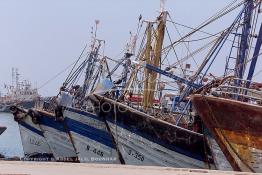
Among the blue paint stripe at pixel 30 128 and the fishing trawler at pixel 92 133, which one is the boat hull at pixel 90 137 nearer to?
the fishing trawler at pixel 92 133

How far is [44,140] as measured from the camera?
2495 centimetres

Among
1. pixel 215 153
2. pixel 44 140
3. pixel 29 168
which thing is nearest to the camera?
pixel 29 168

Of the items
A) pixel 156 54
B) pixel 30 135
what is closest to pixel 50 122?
pixel 30 135

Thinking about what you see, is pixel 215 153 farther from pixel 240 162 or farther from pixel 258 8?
pixel 258 8

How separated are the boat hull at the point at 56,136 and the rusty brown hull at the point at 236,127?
1031 cm

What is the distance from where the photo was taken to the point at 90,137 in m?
18.5

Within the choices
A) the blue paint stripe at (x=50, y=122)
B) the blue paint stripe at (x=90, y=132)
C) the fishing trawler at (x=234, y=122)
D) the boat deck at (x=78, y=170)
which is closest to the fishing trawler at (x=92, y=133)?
the blue paint stripe at (x=90, y=132)

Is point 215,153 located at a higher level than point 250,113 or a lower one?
lower

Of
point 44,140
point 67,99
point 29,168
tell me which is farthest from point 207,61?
point 44,140

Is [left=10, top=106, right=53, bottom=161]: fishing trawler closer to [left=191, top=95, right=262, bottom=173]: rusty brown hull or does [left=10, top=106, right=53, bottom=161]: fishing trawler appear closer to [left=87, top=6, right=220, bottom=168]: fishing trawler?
[left=87, top=6, right=220, bottom=168]: fishing trawler

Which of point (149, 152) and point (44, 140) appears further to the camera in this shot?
point (44, 140)

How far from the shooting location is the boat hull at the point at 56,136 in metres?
22.1

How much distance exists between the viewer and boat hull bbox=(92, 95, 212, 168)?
46.6 feet

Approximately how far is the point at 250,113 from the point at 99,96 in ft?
19.8
